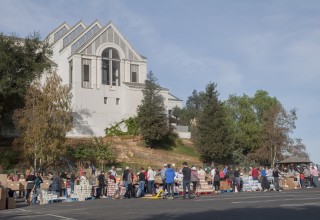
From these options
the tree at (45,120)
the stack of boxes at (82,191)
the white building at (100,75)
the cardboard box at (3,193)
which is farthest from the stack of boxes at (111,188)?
the white building at (100,75)

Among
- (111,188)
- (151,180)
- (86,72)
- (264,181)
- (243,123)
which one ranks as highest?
(86,72)

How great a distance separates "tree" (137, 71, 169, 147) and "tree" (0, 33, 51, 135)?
12.8 m

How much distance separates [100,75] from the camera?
187 ft

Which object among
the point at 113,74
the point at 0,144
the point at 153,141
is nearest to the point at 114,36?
Result: the point at 113,74

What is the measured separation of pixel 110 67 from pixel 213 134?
14388 millimetres

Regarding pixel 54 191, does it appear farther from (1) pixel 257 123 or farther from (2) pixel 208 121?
(1) pixel 257 123

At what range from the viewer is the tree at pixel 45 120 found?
40031mm

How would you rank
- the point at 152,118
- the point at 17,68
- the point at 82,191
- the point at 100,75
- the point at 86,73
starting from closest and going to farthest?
the point at 82,191 → the point at 17,68 → the point at 152,118 → the point at 86,73 → the point at 100,75

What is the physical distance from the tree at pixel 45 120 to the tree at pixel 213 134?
18121 millimetres

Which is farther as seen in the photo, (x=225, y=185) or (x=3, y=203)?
(x=225, y=185)

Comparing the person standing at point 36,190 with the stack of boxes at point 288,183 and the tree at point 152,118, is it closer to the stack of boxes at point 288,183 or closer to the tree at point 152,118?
the stack of boxes at point 288,183

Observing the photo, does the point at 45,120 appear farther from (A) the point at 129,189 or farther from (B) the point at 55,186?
(A) the point at 129,189

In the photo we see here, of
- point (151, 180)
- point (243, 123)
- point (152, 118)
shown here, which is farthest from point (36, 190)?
point (243, 123)

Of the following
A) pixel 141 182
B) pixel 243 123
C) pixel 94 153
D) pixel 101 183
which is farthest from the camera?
pixel 243 123
